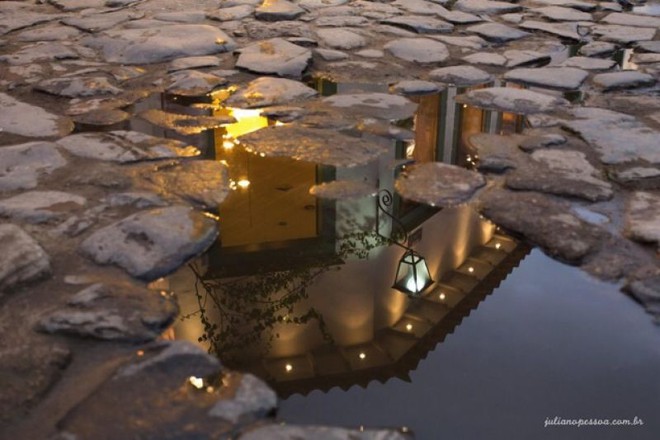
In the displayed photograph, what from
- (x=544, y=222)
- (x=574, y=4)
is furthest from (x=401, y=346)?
(x=574, y=4)

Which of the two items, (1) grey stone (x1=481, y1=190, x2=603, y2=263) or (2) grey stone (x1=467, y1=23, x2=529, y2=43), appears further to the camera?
(2) grey stone (x1=467, y1=23, x2=529, y2=43)

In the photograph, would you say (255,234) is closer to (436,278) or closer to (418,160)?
(436,278)

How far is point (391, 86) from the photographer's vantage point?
13.9 feet

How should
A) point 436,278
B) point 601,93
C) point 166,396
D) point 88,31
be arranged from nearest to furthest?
point 166,396, point 436,278, point 601,93, point 88,31

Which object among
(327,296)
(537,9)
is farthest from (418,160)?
(537,9)

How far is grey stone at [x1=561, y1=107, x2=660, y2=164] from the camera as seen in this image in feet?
10.2

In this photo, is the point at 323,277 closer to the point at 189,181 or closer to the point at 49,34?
the point at 189,181

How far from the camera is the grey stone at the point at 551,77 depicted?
4.25m

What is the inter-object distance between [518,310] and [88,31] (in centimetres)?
447

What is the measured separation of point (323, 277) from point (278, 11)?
432 centimetres

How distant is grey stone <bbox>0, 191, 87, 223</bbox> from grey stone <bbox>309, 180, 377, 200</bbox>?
3.02ft

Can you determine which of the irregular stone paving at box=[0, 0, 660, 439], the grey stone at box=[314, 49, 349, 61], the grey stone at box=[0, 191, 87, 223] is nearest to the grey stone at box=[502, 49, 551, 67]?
the irregular stone paving at box=[0, 0, 660, 439]

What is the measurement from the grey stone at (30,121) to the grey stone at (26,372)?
5.81 ft

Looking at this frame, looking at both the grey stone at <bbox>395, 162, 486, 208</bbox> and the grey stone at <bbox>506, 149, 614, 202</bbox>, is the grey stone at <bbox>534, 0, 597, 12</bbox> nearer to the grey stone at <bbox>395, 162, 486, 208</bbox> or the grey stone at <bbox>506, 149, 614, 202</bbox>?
the grey stone at <bbox>506, 149, 614, 202</bbox>
